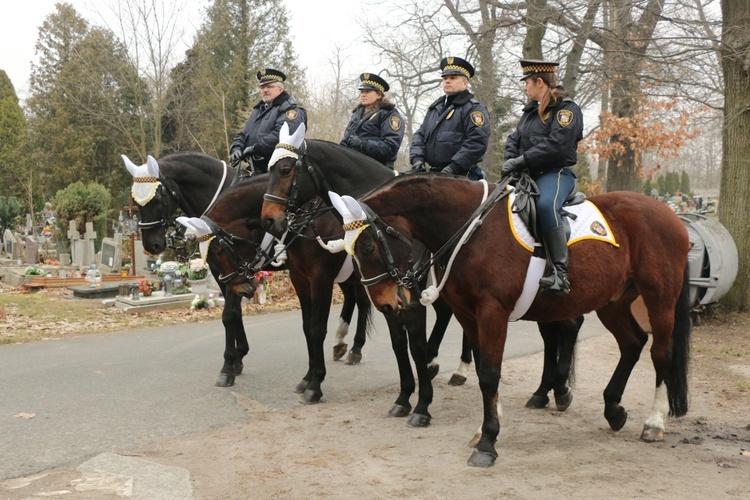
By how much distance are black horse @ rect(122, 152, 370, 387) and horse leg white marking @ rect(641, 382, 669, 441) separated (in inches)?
151

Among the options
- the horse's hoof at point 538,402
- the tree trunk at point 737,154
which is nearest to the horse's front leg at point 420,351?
the horse's hoof at point 538,402

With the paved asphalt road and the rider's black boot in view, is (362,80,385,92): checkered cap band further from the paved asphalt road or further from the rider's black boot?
the paved asphalt road

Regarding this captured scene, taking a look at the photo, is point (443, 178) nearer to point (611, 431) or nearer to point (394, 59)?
point (611, 431)

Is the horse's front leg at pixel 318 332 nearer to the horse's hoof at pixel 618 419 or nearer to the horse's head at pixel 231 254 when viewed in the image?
the horse's head at pixel 231 254

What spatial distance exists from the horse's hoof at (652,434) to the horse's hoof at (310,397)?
9.17 feet

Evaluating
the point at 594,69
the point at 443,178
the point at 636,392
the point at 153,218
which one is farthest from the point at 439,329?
the point at 594,69

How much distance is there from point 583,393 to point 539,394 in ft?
2.43

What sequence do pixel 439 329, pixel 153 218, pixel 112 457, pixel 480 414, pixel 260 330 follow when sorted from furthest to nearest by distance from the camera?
pixel 260 330
pixel 439 329
pixel 153 218
pixel 480 414
pixel 112 457

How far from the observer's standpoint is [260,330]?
10102 millimetres

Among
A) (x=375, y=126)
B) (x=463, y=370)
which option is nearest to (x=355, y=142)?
(x=375, y=126)

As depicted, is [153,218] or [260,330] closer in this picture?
[153,218]

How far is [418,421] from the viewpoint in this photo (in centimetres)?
562

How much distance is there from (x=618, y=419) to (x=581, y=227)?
1.58 meters

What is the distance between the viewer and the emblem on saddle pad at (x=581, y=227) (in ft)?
16.0
